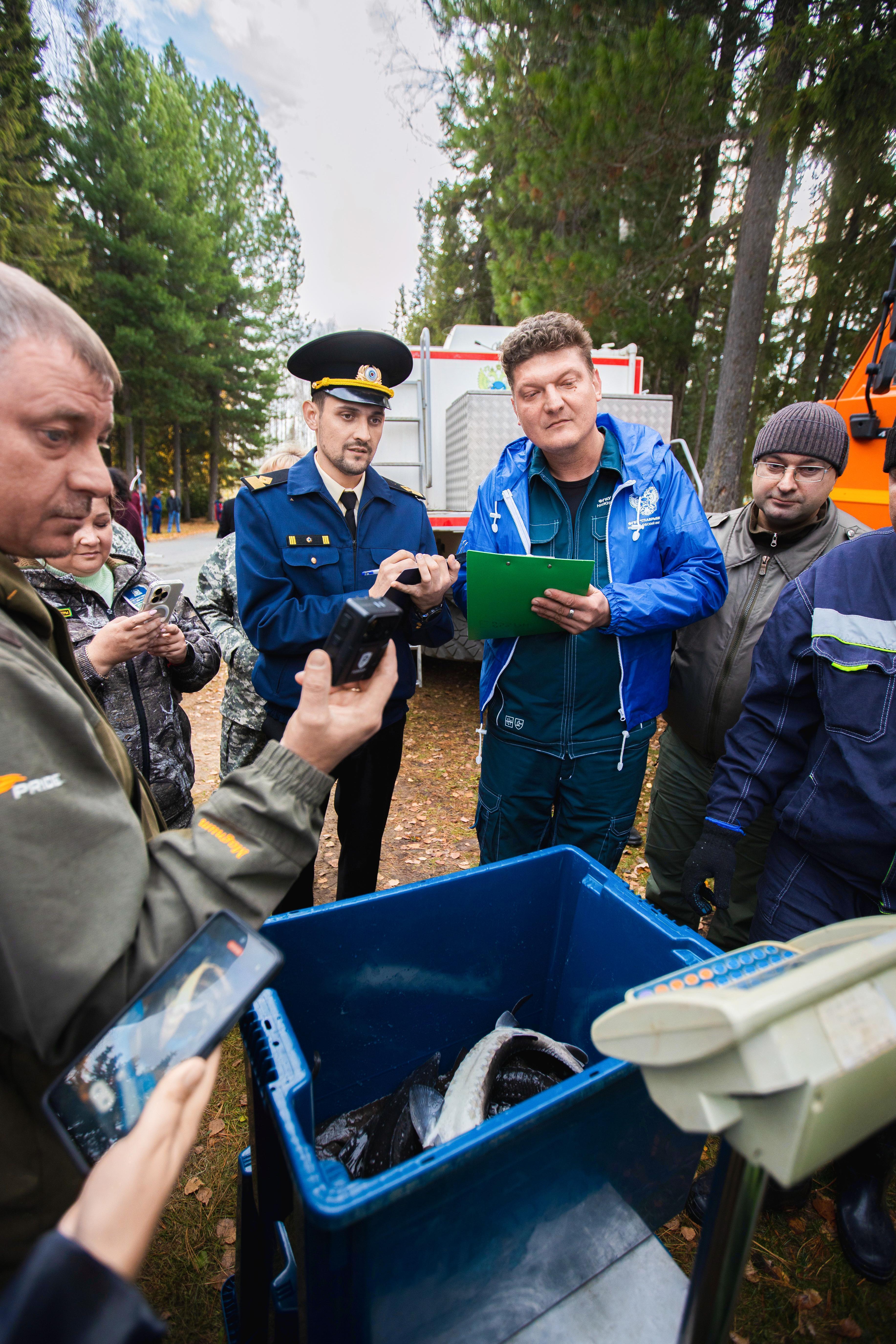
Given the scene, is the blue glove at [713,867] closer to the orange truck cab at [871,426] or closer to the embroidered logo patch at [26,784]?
the embroidered logo patch at [26,784]

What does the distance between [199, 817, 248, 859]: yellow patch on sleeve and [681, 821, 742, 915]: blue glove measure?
1452 millimetres

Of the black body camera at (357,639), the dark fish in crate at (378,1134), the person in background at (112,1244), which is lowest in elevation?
the dark fish in crate at (378,1134)

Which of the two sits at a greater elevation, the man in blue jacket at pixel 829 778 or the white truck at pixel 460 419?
the white truck at pixel 460 419

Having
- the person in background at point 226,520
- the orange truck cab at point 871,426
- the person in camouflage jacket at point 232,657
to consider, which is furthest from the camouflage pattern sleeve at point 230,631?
the orange truck cab at point 871,426

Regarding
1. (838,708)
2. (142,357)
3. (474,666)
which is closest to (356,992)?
(838,708)

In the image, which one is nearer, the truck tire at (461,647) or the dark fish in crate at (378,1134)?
the dark fish in crate at (378,1134)

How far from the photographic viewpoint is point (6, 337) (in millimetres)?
870

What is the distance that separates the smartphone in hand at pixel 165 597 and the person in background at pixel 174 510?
24.5 m

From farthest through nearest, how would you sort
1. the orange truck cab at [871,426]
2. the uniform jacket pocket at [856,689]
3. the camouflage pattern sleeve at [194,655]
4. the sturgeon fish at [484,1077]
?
the orange truck cab at [871,426] → the camouflage pattern sleeve at [194,655] → the uniform jacket pocket at [856,689] → the sturgeon fish at [484,1077]

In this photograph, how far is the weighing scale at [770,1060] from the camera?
604 millimetres

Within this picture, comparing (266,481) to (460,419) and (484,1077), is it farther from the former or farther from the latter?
(460,419)

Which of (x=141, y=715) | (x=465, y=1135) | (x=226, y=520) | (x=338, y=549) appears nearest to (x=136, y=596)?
(x=141, y=715)

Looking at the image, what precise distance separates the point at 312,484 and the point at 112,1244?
7.16 feet

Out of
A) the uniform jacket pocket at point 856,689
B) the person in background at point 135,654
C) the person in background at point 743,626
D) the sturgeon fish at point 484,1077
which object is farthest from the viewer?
the person in background at point 743,626
